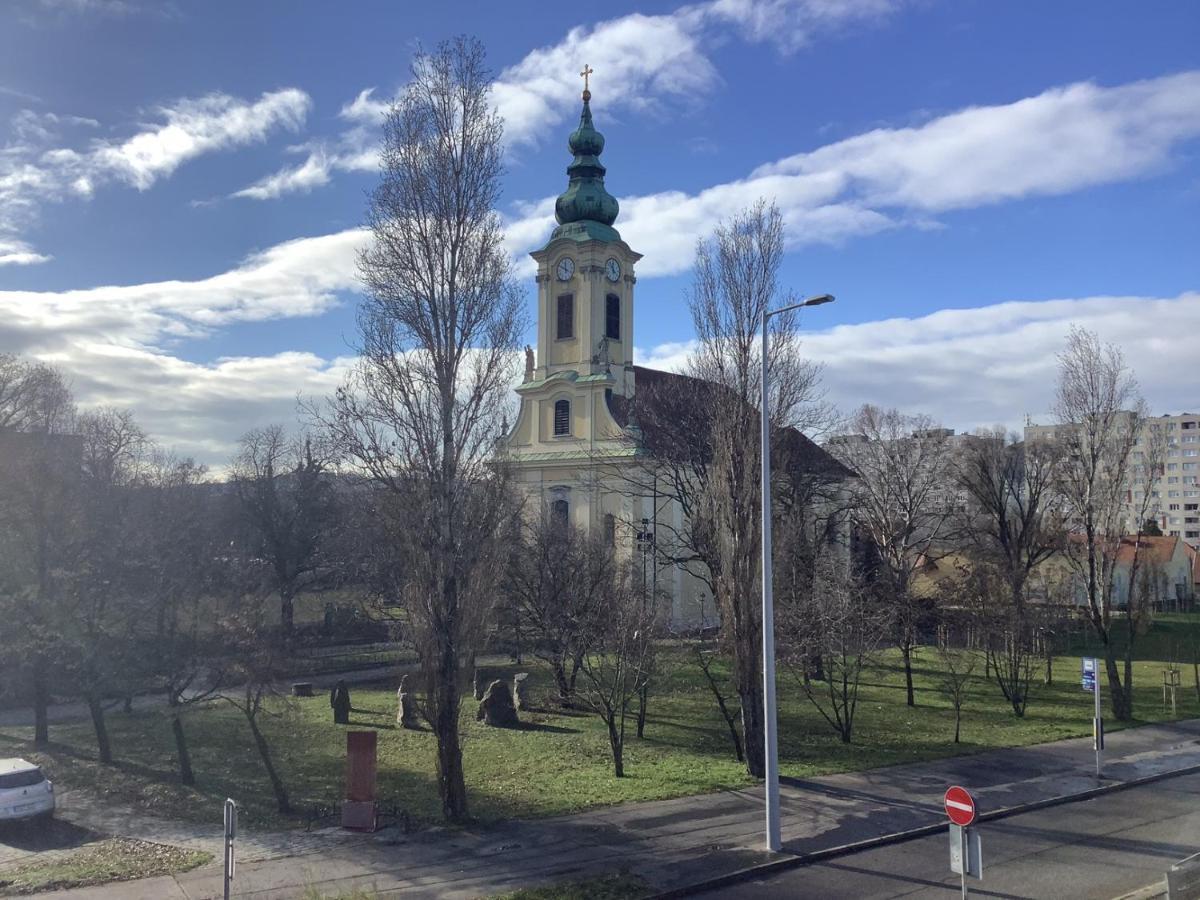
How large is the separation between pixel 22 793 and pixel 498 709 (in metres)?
12.3

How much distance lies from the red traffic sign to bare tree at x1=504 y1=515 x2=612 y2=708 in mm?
14981

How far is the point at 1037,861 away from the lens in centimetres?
1412

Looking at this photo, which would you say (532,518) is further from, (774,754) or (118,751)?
(774,754)

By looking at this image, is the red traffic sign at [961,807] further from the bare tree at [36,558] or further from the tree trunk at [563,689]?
the bare tree at [36,558]

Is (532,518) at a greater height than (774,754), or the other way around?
(532,518)

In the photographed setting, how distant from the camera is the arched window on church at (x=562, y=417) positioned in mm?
50438

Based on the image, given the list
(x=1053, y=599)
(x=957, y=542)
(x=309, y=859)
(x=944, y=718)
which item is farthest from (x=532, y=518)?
(x=957, y=542)

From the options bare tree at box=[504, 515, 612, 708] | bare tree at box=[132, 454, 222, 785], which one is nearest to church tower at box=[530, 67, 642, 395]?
bare tree at box=[504, 515, 612, 708]

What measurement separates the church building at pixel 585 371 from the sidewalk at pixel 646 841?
27.9 meters

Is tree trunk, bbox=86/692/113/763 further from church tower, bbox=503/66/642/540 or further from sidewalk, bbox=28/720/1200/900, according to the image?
church tower, bbox=503/66/642/540

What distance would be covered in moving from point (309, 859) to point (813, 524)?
84.4 ft

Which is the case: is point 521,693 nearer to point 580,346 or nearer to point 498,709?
point 498,709

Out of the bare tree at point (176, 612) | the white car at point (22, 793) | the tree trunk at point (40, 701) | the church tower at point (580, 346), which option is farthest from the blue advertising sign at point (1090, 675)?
the church tower at point (580, 346)

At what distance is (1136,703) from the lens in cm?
3100
